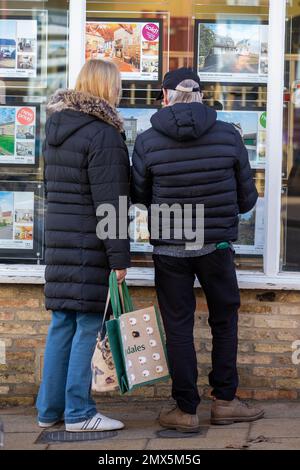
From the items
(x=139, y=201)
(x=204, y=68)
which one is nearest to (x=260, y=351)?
(x=139, y=201)

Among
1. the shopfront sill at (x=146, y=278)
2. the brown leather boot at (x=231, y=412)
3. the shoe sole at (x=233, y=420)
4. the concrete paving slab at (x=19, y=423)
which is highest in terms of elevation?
the shopfront sill at (x=146, y=278)

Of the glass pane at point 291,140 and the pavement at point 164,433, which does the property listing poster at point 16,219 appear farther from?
the glass pane at point 291,140

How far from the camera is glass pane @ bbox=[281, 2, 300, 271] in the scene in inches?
252

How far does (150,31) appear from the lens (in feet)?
21.3

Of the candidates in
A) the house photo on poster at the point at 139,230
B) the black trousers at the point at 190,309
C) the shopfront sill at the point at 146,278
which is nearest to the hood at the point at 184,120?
the black trousers at the point at 190,309

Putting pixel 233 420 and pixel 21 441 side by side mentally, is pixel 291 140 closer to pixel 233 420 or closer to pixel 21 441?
pixel 233 420

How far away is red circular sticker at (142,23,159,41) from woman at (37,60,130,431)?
2.79ft

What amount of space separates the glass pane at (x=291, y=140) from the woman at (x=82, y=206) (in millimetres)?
1216

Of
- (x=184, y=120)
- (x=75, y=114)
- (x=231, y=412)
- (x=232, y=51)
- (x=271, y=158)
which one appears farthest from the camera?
(x=232, y=51)

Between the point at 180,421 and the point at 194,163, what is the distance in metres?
1.42

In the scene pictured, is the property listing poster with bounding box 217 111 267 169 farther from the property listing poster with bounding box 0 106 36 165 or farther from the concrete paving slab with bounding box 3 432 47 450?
the concrete paving slab with bounding box 3 432 47 450

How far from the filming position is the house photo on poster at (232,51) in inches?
254

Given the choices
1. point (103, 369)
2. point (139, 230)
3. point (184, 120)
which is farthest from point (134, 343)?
point (184, 120)
